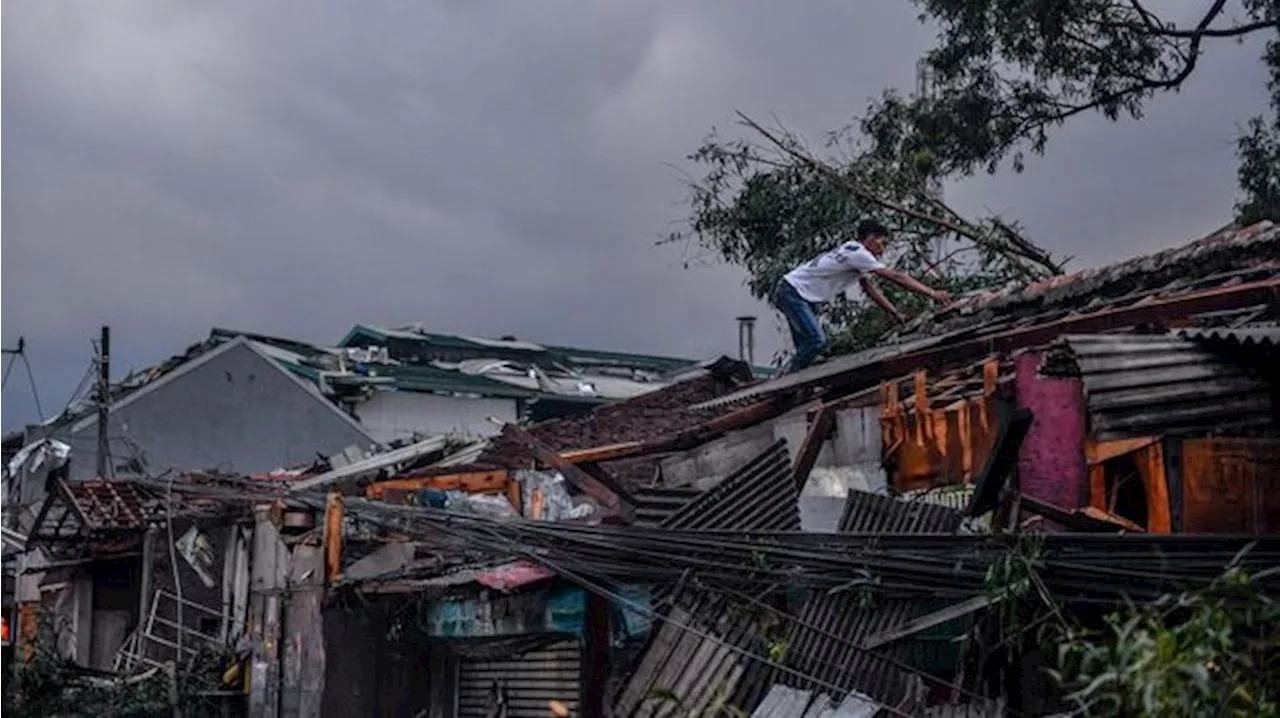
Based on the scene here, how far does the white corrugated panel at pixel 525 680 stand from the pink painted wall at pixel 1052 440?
15.3ft

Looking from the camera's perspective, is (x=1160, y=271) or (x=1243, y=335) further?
(x=1160, y=271)

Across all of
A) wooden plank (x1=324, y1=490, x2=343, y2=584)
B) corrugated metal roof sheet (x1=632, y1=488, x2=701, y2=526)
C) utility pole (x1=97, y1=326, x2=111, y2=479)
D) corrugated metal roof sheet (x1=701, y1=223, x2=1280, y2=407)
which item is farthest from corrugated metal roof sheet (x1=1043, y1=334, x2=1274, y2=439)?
utility pole (x1=97, y1=326, x2=111, y2=479)

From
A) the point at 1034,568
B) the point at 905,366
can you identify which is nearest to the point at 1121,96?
the point at 905,366

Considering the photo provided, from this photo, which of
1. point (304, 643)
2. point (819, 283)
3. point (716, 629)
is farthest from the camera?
point (304, 643)

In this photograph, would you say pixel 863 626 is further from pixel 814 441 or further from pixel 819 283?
pixel 819 283

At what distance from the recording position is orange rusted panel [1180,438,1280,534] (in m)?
7.59

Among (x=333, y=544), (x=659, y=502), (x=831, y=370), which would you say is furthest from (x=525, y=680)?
(x=831, y=370)

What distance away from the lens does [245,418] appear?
2605 cm

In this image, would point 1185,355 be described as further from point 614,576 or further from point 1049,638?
point 614,576

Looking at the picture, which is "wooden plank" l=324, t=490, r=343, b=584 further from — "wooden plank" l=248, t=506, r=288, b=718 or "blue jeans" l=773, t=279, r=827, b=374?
"blue jeans" l=773, t=279, r=827, b=374

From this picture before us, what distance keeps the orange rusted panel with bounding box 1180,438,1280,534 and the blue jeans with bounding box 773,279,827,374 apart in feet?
16.4

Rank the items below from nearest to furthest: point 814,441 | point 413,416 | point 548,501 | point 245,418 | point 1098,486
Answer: point 1098,486, point 814,441, point 548,501, point 245,418, point 413,416

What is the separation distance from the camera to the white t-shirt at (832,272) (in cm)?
1237

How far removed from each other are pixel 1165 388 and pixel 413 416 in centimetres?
2059
